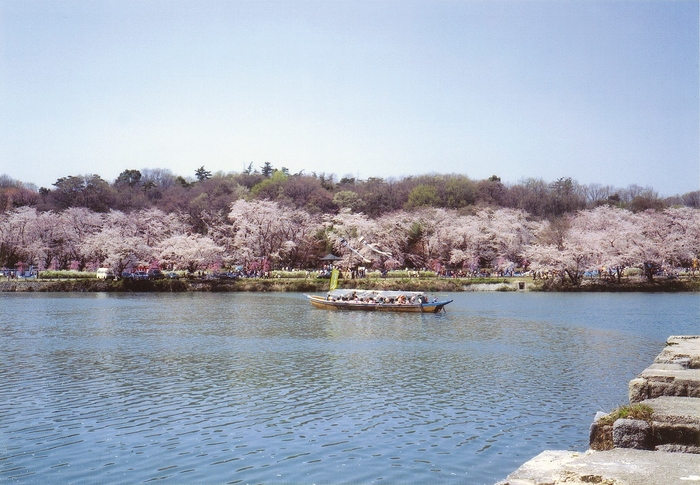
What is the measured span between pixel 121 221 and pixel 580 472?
3128 inches

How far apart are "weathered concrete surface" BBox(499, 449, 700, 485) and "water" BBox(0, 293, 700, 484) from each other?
11.0 feet

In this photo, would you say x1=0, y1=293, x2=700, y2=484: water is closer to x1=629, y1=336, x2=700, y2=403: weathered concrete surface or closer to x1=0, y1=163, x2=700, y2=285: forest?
x1=629, y1=336, x2=700, y2=403: weathered concrete surface

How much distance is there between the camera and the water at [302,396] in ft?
38.5

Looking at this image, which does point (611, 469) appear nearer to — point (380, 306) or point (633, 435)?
point (633, 435)

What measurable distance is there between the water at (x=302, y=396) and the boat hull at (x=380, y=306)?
17.6ft

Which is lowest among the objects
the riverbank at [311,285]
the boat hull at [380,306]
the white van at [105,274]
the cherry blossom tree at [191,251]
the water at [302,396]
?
the water at [302,396]

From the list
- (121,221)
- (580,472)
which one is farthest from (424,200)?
(580,472)

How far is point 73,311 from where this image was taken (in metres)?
43.1

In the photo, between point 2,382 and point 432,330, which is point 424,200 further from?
point 2,382

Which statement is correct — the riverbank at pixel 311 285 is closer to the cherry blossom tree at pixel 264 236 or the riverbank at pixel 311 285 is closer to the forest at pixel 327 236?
the forest at pixel 327 236

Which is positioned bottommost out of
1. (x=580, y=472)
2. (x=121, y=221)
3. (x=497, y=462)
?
(x=497, y=462)

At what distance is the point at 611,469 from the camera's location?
7.12m

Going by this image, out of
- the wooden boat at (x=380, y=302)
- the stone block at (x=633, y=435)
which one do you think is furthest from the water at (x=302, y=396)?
the wooden boat at (x=380, y=302)

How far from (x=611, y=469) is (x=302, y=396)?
10.8m
